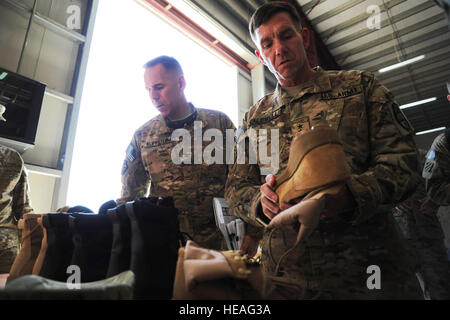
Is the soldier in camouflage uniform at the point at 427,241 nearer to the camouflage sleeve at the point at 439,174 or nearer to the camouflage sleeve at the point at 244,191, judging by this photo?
the camouflage sleeve at the point at 439,174

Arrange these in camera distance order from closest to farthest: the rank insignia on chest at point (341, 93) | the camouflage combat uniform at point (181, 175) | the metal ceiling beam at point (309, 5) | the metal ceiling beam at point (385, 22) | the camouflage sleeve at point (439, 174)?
1. the rank insignia on chest at point (341, 93)
2. the camouflage combat uniform at point (181, 175)
3. the camouflage sleeve at point (439, 174)
4. the metal ceiling beam at point (309, 5)
5. the metal ceiling beam at point (385, 22)

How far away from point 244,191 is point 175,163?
84 centimetres

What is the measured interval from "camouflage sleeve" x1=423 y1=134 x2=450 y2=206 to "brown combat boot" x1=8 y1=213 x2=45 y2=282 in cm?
262

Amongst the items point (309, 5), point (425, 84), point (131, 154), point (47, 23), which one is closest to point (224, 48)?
point (309, 5)

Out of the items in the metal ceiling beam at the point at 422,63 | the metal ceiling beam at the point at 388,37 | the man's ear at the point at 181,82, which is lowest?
the man's ear at the point at 181,82

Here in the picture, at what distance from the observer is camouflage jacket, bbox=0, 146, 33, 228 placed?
191 cm

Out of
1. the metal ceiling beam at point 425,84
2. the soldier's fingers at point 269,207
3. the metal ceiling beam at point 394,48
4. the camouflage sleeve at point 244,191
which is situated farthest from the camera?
the metal ceiling beam at point 425,84

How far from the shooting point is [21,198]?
2.05m

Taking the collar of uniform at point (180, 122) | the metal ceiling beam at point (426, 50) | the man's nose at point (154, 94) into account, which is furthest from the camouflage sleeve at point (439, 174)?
the metal ceiling beam at point (426, 50)

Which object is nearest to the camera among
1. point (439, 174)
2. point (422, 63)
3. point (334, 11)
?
point (439, 174)

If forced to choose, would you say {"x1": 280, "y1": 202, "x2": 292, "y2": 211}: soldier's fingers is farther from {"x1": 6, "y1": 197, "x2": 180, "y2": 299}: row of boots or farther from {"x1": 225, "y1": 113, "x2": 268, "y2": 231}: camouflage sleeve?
{"x1": 6, "y1": 197, "x2": 180, "y2": 299}: row of boots

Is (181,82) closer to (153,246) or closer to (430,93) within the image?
(153,246)

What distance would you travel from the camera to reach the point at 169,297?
0.65 metres

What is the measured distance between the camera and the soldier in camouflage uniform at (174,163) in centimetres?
152
